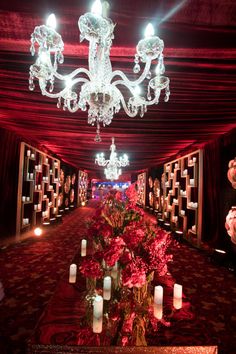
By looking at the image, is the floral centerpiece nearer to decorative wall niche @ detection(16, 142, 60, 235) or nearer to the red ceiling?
the red ceiling

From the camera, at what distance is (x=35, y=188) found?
21.9ft

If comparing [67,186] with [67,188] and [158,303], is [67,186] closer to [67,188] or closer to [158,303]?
[67,188]

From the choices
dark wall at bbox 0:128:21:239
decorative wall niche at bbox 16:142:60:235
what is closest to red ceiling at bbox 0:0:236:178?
dark wall at bbox 0:128:21:239

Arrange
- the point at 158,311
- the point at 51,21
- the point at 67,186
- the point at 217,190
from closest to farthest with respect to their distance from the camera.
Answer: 1. the point at 51,21
2. the point at 158,311
3. the point at 217,190
4. the point at 67,186

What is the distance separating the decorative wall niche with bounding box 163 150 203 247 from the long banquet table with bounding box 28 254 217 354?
4.33m

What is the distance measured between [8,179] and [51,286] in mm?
2826

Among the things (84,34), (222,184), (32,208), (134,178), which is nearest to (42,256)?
(32,208)

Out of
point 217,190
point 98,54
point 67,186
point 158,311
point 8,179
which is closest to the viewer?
point 158,311

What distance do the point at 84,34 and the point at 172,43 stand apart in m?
0.61

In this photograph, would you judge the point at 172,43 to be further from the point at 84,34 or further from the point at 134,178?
the point at 134,178

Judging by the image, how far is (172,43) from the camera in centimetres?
167

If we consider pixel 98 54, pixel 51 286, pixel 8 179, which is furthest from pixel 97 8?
pixel 8 179

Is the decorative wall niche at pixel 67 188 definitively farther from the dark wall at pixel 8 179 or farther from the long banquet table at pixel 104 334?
the long banquet table at pixel 104 334

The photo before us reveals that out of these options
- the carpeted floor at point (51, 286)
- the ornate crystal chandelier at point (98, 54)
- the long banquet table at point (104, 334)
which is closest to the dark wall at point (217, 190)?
the carpeted floor at point (51, 286)
